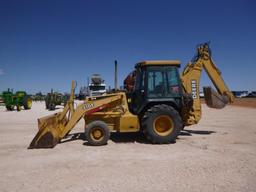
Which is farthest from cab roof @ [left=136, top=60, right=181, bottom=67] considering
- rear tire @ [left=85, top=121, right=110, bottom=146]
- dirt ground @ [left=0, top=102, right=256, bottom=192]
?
dirt ground @ [left=0, top=102, right=256, bottom=192]

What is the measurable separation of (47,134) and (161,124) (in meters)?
3.61

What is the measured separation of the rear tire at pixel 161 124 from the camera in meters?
7.81

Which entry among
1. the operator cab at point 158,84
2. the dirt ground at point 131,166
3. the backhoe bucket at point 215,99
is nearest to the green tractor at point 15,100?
the dirt ground at point 131,166

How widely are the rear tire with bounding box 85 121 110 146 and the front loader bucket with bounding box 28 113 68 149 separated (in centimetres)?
96

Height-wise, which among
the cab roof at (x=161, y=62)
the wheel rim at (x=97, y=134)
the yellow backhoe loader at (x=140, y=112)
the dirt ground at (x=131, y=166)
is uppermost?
the cab roof at (x=161, y=62)

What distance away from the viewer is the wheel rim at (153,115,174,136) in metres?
7.98

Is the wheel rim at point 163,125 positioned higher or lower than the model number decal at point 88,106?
lower

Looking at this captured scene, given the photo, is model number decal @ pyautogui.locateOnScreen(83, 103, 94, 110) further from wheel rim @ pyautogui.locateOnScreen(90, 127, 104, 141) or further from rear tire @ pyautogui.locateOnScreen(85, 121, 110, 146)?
wheel rim @ pyautogui.locateOnScreen(90, 127, 104, 141)

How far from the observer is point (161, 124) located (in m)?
8.15

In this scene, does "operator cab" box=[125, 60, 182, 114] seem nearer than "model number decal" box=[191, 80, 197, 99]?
Yes

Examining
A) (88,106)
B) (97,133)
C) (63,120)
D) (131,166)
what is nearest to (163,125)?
(97,133)

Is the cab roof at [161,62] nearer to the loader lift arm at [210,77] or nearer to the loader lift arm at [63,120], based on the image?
the loader lift arm at [210,77]

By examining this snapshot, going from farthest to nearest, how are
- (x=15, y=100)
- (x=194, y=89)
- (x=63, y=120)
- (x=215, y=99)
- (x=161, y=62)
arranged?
(x=15, y=100)
(x=215, y=99)
(x=194, y=89)
(x=161, y=62)
(x=63, y=120)

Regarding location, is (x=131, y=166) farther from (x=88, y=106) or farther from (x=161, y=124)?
(x=88, y=106)
